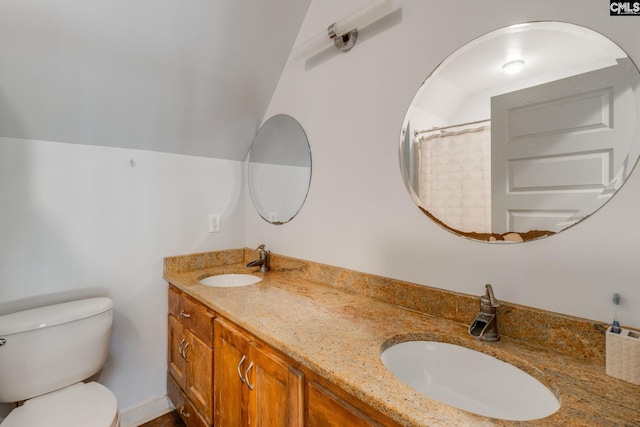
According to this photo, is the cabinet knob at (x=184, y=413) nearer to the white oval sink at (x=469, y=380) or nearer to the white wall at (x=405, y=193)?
the white wall at (x=405, y=193)

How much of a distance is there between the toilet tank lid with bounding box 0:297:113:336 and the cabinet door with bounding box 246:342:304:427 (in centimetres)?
90

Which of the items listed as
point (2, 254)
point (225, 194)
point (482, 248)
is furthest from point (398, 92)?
point (2, 254)

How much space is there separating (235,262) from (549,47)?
6.50ft

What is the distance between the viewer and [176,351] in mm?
1649

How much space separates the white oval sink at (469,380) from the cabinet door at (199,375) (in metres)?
0.89

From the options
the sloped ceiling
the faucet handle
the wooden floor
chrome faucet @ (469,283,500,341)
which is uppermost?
the sloped ceiling

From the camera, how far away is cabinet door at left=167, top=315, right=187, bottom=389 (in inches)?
61.6

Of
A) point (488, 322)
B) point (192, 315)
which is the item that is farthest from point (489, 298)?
point (192, 315)

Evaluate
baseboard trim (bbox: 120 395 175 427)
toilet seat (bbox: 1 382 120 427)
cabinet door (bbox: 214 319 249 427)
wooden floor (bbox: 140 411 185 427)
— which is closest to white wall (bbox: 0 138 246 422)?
baseboard trim (bbox: 120 395 175 427)

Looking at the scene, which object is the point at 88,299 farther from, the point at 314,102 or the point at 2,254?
the point at 314,102

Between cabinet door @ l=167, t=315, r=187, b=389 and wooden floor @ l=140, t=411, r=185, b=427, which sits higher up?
cabinet door @ l=167, t=315, r=187, b=389

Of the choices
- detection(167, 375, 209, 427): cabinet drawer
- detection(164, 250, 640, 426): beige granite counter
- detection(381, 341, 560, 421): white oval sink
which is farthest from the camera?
detection(167, 375, 209, 427): cabinet drawer

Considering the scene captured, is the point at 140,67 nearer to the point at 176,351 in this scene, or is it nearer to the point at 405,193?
the point at 405,193

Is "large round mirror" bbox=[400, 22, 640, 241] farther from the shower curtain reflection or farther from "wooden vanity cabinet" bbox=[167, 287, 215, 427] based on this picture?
"wooden vanity cabinet" bbox=[167, 287, 215, 427]
